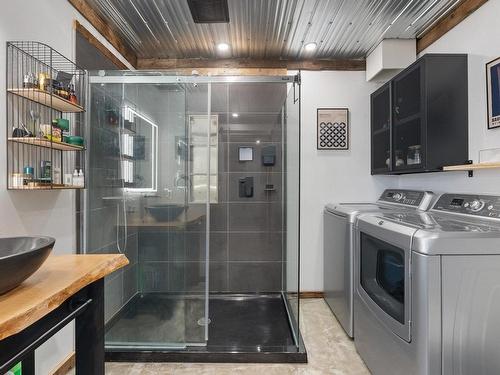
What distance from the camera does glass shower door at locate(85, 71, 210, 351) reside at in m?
2.17

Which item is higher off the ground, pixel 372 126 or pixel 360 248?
pixel 372 126

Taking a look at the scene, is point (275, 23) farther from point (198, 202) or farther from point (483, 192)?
point (483, 192)

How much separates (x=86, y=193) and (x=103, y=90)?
0.79m

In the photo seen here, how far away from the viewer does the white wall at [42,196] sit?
140cm

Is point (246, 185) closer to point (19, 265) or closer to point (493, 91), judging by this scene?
point (493, 91)

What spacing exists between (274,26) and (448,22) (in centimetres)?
139

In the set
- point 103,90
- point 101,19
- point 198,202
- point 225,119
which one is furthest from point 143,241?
point 101,19

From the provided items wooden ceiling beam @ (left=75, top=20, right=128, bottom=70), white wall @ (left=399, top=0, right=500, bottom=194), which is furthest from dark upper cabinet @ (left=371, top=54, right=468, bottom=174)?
wooden ceiling beam @ (left=75, top=20, right=128, bottom=70)

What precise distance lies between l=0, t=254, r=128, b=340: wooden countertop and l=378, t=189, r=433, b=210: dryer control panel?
2.21 meters

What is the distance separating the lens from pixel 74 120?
6.49 feet

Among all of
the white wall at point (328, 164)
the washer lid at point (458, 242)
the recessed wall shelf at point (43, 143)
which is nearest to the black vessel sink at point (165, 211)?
the recessed wall shelf at point (43, 143)

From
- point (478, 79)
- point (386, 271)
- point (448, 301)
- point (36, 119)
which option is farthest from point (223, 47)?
point (448, 301)

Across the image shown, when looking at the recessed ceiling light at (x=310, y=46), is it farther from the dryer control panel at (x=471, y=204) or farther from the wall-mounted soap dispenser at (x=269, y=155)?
the dryer control panel at (x=471, y=204)

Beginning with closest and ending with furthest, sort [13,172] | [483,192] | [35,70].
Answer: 1. [13,172]
2. [35,70]
3. [483,192]
